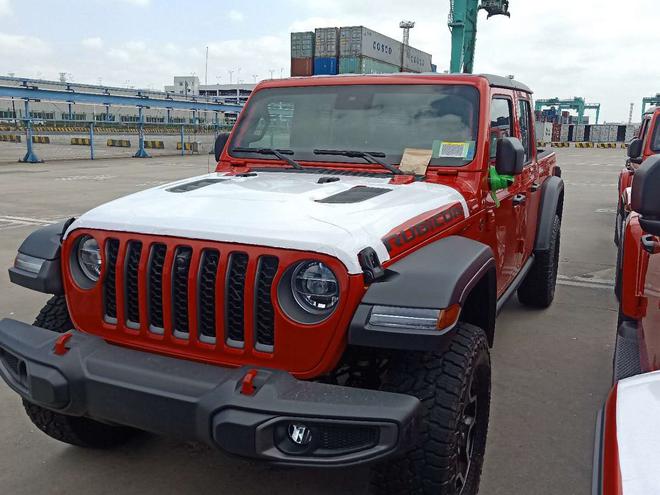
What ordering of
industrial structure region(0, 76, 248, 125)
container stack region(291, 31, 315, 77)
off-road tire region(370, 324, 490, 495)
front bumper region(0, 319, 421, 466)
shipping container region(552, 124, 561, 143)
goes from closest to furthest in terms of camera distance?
front bumper region(0, 319, 421, 466) → off-road tire region(370, 324, 490, 495) → industrial structure region(0, 76, 248, 125) → container stack region(291, 31, 315, 77) → shipping container region(552, 124, 561, 143)

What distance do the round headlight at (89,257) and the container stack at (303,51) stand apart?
2677 cm

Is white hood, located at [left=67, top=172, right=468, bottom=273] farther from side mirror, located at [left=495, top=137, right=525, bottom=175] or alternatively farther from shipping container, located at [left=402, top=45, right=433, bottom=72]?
shipping container, located at [left=402, top=45, right=433, bottom=72]

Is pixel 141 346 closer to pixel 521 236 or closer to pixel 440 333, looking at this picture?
pixel 440 333

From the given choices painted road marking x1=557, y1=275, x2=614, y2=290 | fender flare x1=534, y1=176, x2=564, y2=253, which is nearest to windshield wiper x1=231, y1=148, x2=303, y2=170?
fender flare x1=534, y1=176, x2=564, y2=253

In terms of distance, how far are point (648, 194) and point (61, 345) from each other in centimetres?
206

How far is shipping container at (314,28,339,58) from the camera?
28.4 metres

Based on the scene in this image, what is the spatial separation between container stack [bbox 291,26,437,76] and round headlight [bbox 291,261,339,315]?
25908 millimetres

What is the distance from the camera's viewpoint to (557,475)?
2711mm

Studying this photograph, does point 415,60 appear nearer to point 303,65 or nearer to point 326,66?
point 326,66

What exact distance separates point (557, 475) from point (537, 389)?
0.91 meters

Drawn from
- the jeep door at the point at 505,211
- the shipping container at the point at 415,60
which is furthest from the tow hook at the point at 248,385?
the shipping container at the point at 415,60

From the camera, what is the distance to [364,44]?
27.0 meters

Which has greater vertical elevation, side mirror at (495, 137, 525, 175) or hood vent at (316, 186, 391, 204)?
side mirror at (495, 137, 525, 175)

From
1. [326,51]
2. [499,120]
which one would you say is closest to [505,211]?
[499,120]
